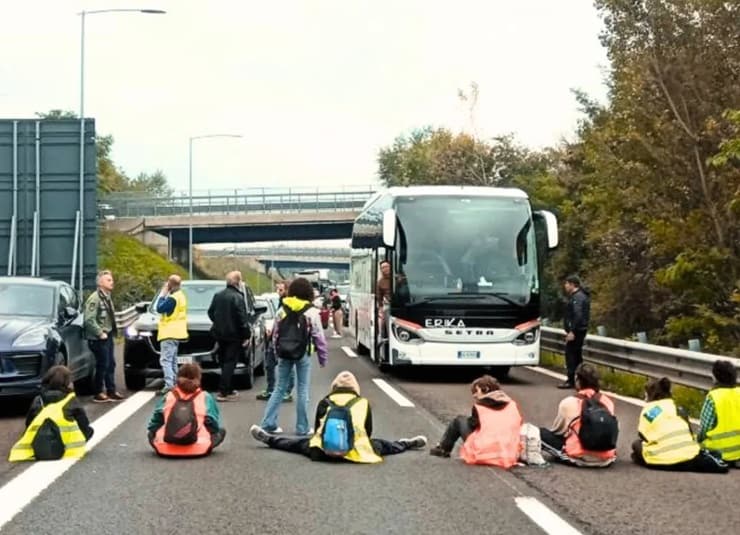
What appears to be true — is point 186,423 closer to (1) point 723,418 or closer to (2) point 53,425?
(2) point 53,425

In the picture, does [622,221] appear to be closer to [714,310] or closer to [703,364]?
[714,310]

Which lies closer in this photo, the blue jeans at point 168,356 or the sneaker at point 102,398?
the blue jeans at point 168,356

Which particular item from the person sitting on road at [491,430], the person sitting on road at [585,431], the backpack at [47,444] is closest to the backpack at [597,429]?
the person sitting on road at [585,431]

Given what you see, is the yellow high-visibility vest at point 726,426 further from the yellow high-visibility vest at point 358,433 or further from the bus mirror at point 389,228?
the bus mirror at point 389,228

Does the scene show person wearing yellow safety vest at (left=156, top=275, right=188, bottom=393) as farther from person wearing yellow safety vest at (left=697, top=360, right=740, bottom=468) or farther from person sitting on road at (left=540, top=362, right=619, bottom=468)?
person wearing yellow safety vest at (left=697, top=360, right=740, bottom=468)

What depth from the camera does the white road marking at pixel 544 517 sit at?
7789 mm

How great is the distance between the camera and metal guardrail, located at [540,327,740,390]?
14.9 m

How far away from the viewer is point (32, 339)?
14242mm

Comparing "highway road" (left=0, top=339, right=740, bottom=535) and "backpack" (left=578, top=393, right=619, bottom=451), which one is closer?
"highway road" (left=0, top=339, right=740, bottom=535)

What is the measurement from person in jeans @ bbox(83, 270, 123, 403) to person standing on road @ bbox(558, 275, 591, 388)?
22.2 feet

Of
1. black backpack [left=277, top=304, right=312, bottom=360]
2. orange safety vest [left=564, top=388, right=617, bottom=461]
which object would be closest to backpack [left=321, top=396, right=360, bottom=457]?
black backpack [left=277, top=304, right=312, bottom=360]

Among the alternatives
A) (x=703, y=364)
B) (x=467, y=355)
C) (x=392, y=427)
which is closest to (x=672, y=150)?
(x=467, y=355)

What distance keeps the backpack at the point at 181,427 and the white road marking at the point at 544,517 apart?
10.8 feet

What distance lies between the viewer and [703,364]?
14.9 m
